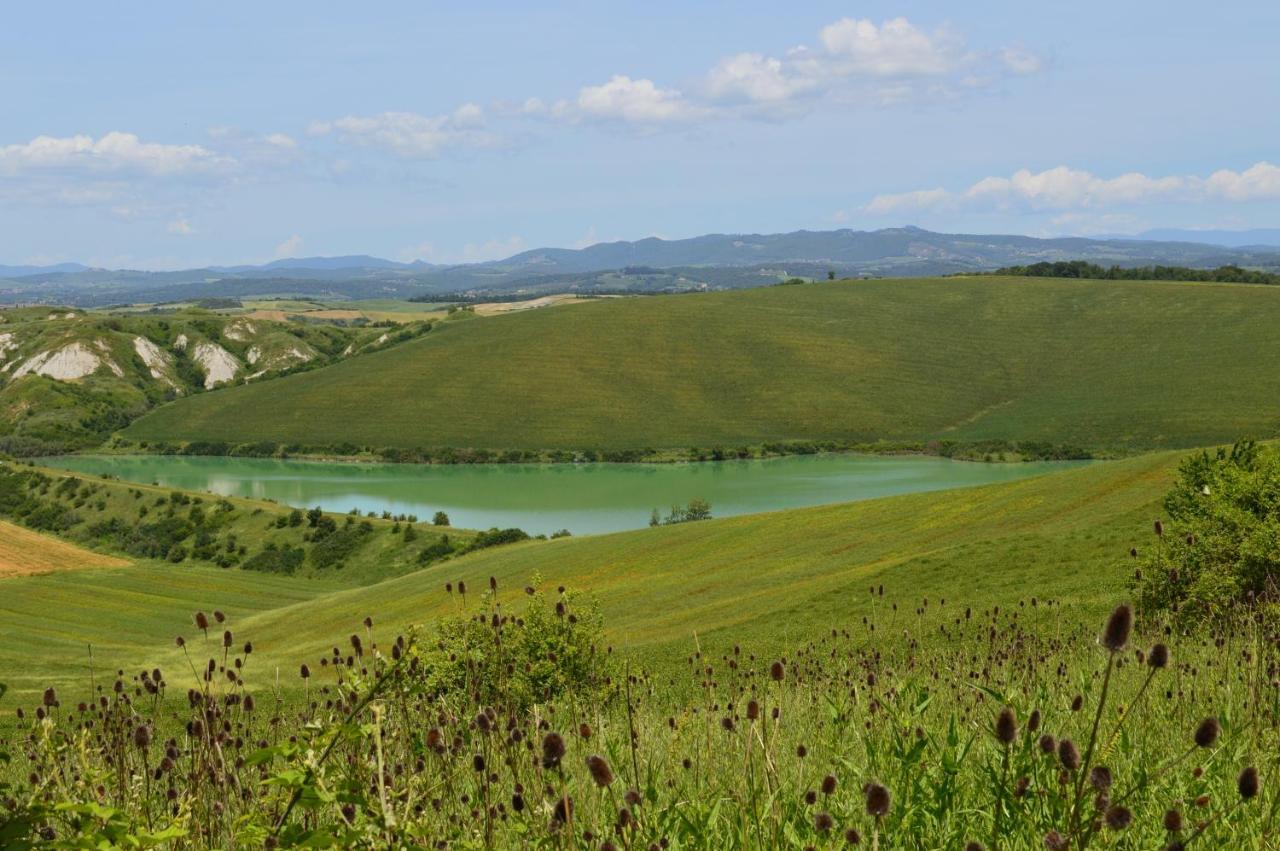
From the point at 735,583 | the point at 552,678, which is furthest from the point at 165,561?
the point at 552,678

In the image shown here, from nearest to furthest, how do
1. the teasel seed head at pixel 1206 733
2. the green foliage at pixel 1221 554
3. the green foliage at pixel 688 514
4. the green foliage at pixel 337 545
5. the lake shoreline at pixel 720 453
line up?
the teasel seed head at pixel 1206 733, the green foliage at pixel 1221 554, the green foliage at pixel 337 545, the green foliage at pixel 688 514, the lake shoreline at pixel 720 453

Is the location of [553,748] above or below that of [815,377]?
above

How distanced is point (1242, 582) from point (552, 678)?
37.0 feet

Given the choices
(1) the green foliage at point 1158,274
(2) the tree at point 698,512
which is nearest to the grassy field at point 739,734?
(2) the tree at point 698,512

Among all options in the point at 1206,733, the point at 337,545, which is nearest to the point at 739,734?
the point at 1206,733

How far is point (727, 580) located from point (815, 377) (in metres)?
111

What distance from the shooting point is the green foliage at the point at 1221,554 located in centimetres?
1722

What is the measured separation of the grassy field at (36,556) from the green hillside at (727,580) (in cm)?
377

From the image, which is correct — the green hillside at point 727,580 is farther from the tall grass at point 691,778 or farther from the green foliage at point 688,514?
the green foliage at point 688,514

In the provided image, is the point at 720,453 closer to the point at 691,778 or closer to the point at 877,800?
the point at 691,778

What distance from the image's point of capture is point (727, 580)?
149ft

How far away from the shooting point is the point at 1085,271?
191m

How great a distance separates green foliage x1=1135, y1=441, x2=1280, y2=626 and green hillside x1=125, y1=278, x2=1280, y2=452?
105 metres

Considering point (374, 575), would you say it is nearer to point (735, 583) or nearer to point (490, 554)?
point (490, 554)
